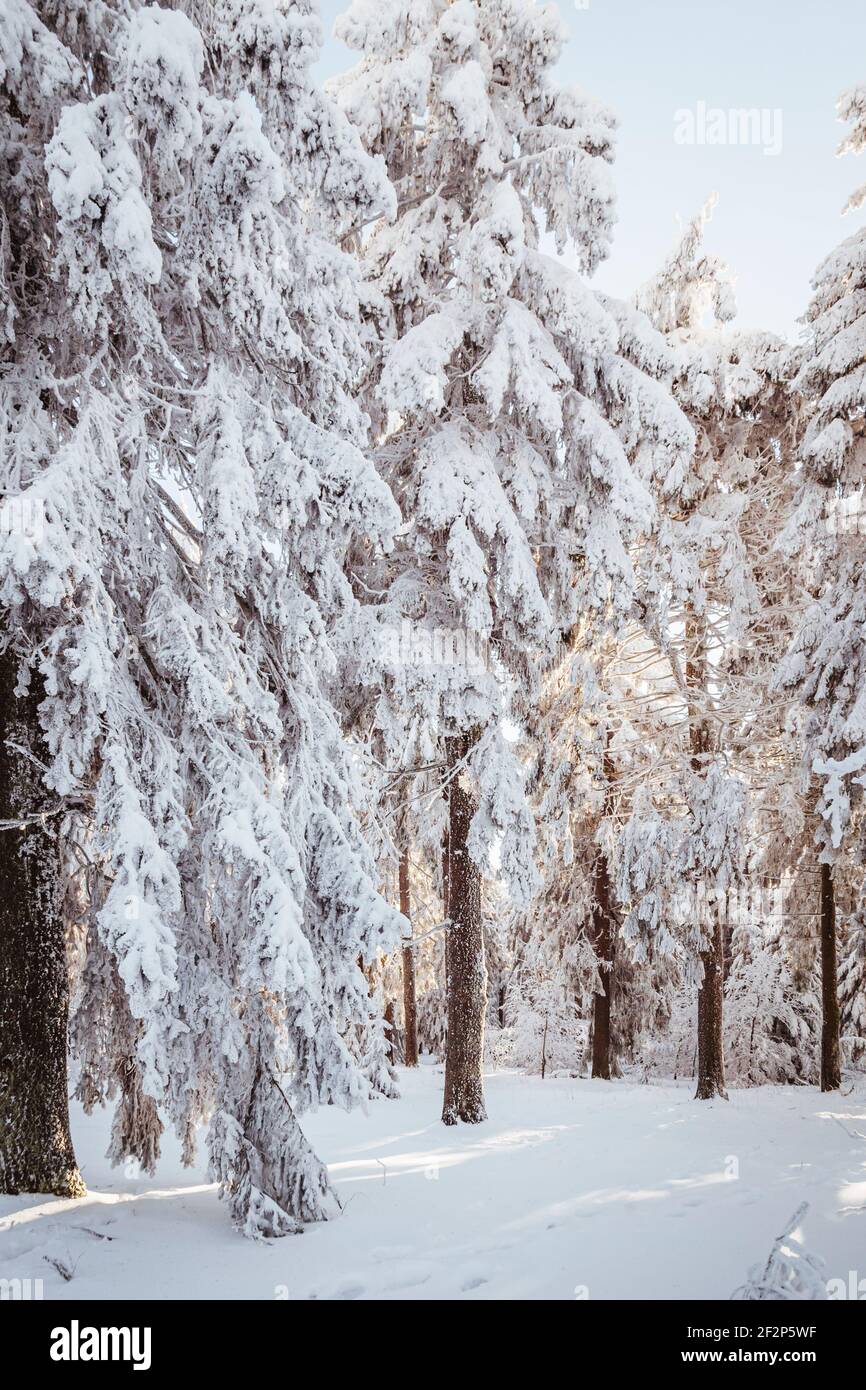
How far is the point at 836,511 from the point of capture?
34.4ft

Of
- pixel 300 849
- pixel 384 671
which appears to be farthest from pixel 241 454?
pixel 384 671

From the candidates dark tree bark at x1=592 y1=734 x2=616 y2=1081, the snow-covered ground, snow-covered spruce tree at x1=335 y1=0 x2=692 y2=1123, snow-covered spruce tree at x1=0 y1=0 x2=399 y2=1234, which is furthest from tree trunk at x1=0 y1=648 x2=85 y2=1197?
dark tree bark at x1=592 y1=734 x2=616 y2=1081

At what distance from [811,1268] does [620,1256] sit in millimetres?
1204

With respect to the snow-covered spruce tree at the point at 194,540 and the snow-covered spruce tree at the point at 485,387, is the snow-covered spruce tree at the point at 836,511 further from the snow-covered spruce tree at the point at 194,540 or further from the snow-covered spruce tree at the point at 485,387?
the snow-covered spruce tree at the point at 194,540

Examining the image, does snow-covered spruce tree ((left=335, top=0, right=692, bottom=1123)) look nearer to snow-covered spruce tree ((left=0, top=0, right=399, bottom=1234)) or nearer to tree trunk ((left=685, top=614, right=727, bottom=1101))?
snow-covered spruce tree ((left=0, top=0, right=399, bottom=1234))

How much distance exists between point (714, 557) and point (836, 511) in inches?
90.0

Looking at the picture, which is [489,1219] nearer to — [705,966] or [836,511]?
[705,966]

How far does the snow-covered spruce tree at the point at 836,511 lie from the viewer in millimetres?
9844

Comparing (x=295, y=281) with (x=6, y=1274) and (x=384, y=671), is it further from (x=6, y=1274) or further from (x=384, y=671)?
(x=6, y=1274)

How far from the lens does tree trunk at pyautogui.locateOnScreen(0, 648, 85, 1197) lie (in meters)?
5.49

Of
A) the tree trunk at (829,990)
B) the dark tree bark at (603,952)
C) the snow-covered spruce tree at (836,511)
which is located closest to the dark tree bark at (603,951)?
the dark tree bark at (603,952)

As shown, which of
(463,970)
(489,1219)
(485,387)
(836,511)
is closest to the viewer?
(489,1219)

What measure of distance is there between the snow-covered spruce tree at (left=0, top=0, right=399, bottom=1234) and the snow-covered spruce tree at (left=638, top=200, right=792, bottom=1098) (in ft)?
21.6

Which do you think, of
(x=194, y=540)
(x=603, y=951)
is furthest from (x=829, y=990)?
(x=194, y=540)
